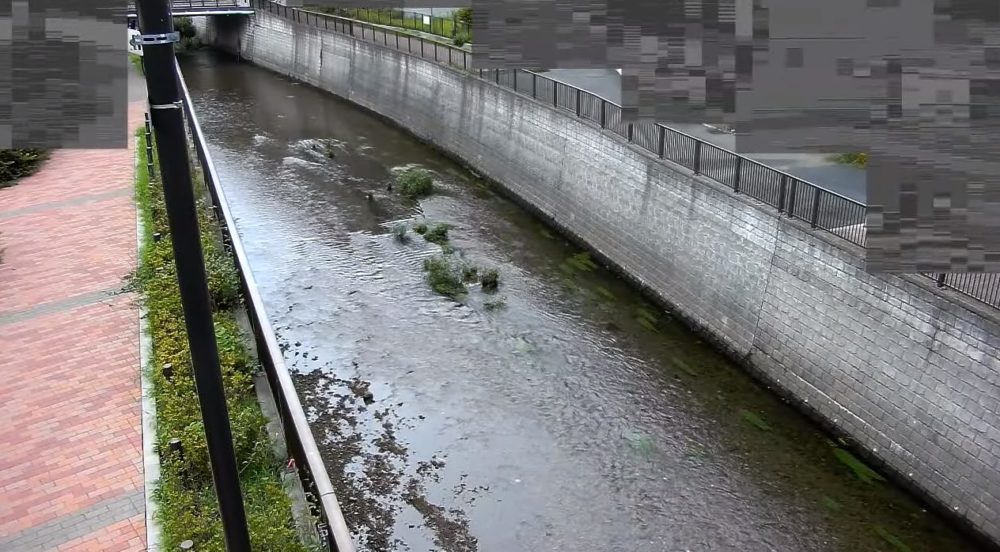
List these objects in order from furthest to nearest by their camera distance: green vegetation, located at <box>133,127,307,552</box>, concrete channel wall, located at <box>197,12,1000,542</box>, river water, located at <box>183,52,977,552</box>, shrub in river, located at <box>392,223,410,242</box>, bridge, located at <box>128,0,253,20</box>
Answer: bridge, located at <box>128,0,253,20</box>, shrub in river, located at <box>392,223,410,242</box>, river water, located at <box>183,52,977,552</box>, concrete channel wall, located at <box>197,12,1000,542</box>, green vegetation, located at <box>133,127,307,552</box>

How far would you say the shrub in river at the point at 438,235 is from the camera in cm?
1784

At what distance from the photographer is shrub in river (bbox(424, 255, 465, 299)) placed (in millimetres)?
15414

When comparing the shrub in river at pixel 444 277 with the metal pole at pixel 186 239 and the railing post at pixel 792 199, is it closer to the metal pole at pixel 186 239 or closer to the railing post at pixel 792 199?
the railing post at pixel 792 199

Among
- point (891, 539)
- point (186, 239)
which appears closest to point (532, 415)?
A: point (891, 539)

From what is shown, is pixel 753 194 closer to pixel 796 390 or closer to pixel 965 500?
pixel 796 390

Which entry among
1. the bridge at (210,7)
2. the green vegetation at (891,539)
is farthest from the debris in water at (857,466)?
the bridge at (210,7)

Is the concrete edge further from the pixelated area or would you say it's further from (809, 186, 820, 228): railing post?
(809, 186, 820, 228): railing post

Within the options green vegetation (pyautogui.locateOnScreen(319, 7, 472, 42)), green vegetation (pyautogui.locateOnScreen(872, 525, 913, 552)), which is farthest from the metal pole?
green vegetation (pyautogui.locateOnScreen(319, 7, 472, 42))

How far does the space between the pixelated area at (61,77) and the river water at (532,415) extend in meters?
6.76

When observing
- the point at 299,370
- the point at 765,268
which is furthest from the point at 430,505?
the point at 765,268

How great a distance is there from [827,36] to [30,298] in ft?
38.0

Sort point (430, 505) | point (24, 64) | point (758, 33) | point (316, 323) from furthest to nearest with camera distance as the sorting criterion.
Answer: point (316, 323)
point (430, 505)
point (758, 33)
point (24, 64)

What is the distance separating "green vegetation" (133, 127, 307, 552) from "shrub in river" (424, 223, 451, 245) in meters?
6.20

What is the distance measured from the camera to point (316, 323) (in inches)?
560
